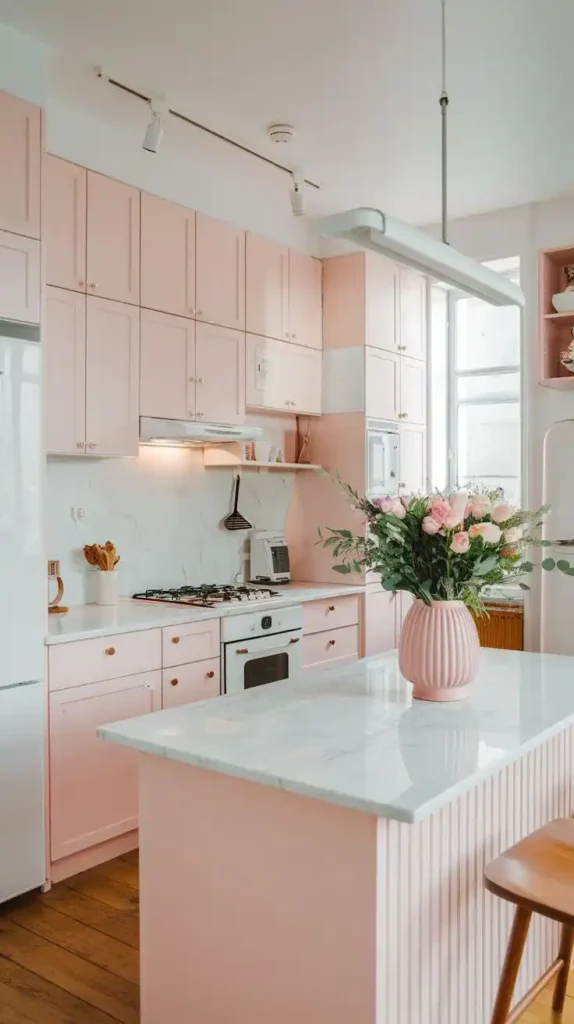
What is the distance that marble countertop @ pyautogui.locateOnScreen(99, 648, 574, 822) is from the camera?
163 centimetres

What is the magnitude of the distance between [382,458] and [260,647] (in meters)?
1.44

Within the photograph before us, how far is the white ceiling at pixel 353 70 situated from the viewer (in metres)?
2.87

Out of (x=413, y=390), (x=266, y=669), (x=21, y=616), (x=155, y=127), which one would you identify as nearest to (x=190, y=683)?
(x=266, y=669)

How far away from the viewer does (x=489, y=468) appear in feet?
17.1

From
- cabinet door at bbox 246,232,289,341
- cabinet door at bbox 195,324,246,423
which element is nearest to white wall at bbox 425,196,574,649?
cabinet door at bbox 246,232,289,341

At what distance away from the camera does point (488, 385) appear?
525 centimetres

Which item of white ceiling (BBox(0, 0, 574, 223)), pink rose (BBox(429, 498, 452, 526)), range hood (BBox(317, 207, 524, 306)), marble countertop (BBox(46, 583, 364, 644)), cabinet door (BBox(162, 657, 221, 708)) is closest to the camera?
range hood (BBox(317, 207, 524, 306))

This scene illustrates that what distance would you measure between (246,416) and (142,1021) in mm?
3251

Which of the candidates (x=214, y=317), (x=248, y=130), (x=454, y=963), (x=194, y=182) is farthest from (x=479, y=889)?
(x=194, y=182)

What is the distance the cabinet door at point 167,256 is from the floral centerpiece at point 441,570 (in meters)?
2.01

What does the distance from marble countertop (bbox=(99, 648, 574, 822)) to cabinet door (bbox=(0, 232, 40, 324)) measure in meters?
1.57

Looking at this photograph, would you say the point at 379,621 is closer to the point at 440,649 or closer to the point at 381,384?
the point at 381,384

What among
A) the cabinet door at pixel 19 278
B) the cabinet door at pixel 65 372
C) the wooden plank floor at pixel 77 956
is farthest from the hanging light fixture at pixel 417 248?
the wooden plank floor at pixel 77 956

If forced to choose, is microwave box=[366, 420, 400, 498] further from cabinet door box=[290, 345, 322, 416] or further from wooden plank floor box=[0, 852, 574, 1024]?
wooden plank floor box=[0, 852, 574, 1024]
